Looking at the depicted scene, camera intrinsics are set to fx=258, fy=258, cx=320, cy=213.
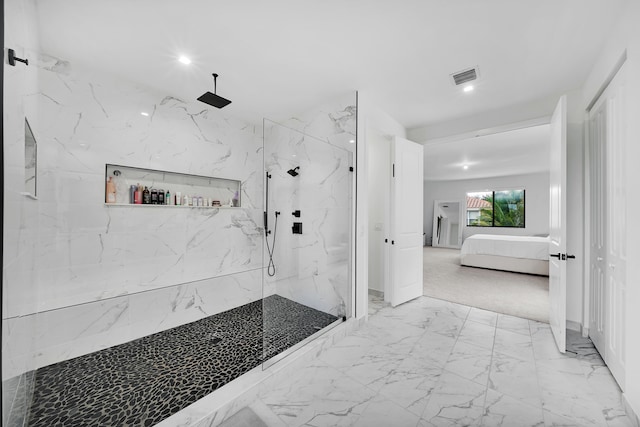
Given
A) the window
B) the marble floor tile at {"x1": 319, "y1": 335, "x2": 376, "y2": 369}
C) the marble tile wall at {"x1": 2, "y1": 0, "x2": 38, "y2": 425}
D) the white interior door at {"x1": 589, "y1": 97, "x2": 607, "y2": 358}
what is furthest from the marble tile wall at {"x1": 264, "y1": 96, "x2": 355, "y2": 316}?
the window

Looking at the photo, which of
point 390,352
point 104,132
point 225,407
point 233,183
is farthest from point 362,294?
point 104,132

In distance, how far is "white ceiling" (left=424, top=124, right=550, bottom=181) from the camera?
4.70 metres

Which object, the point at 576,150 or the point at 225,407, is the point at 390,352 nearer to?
the point at 225,407

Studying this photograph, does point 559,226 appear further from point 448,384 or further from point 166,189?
point 166,189

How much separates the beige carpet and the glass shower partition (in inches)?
75.6

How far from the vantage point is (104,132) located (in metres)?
2.47

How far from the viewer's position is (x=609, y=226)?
2008mm

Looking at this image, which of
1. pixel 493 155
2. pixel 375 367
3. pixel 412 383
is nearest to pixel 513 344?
pixel 412 383

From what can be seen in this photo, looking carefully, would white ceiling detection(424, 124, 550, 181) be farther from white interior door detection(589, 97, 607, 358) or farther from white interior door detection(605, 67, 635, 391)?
white interior door detection(605, 67, 635, 391)

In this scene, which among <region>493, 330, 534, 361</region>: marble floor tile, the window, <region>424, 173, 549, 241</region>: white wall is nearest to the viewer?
<region>493, 330, 534, 361</region>: marble floor tile

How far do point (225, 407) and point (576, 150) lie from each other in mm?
3848

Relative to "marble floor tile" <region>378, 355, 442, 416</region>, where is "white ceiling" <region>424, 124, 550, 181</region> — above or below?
above

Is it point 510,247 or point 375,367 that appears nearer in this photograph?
point 375,367

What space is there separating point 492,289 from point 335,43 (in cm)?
439
